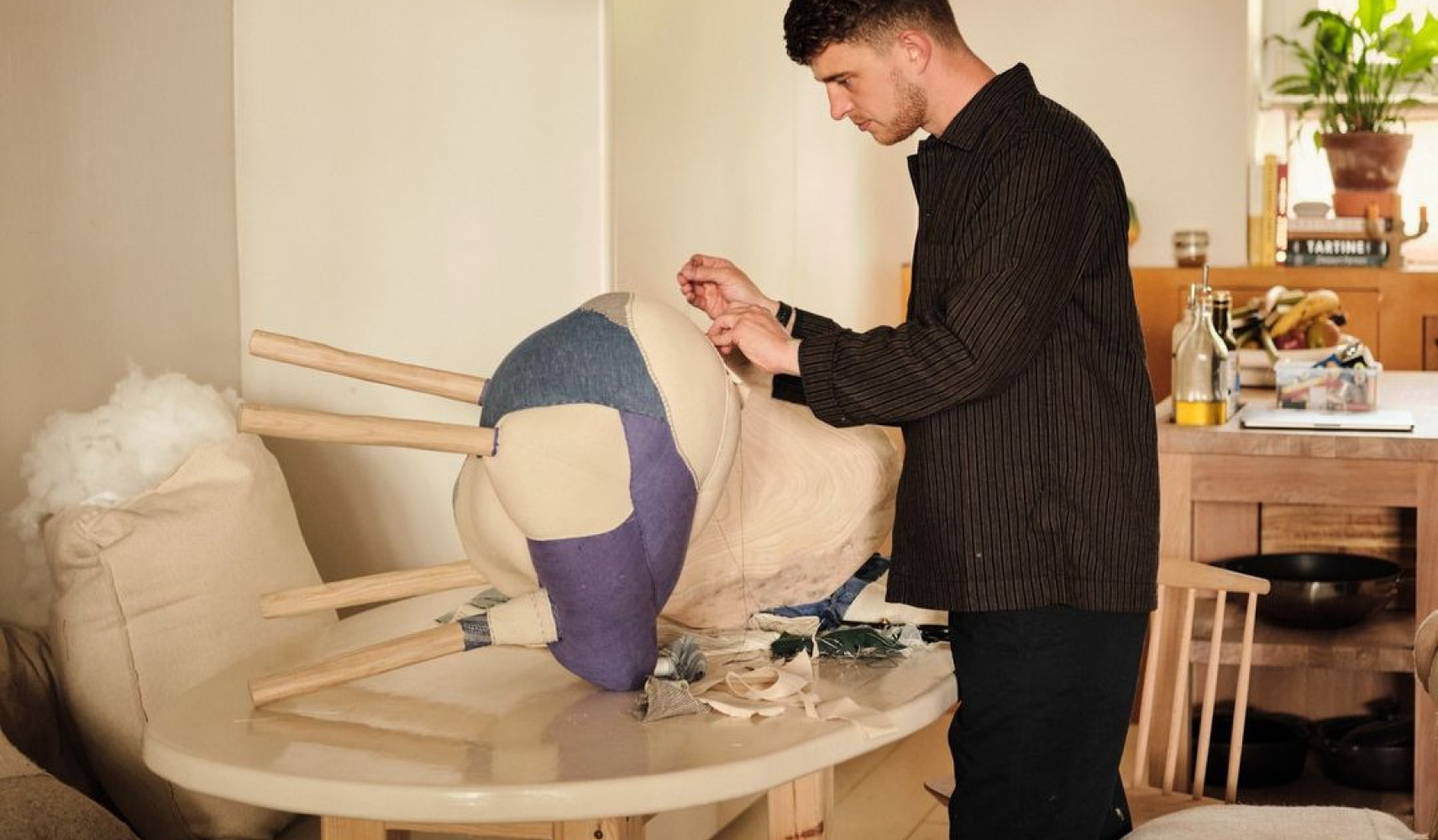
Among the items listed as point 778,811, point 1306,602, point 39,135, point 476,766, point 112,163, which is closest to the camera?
point 476,766

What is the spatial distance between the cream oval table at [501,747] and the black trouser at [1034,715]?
0.07 m

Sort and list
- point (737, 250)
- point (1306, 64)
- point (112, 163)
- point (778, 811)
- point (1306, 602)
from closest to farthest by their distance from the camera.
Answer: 1. point (778, 811)
2. point (112, 163)
3. point (1306, 602)
4. point (737, 250)
5. point (1306, 64)

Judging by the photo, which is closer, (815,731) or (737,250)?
(815,731)

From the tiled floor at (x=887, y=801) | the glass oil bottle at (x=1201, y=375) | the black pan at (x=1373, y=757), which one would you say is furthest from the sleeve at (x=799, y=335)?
the black pan at (x=1373, y=757)

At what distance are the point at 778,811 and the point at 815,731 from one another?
0.90 ft

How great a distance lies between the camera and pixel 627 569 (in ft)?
4.98

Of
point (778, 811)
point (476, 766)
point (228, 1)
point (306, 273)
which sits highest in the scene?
point (228, 1)

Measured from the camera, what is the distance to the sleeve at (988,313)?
165 centimetres

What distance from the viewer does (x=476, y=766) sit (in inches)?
53.5

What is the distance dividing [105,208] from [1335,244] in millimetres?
3637

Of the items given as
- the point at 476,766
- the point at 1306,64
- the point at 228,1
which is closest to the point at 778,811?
the point at 476,766

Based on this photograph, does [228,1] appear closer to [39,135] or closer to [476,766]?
[39,135]

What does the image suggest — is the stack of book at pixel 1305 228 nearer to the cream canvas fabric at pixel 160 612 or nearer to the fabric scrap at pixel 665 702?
the cream canvas fabric at pixel 160 612

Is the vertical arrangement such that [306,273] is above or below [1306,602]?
above
